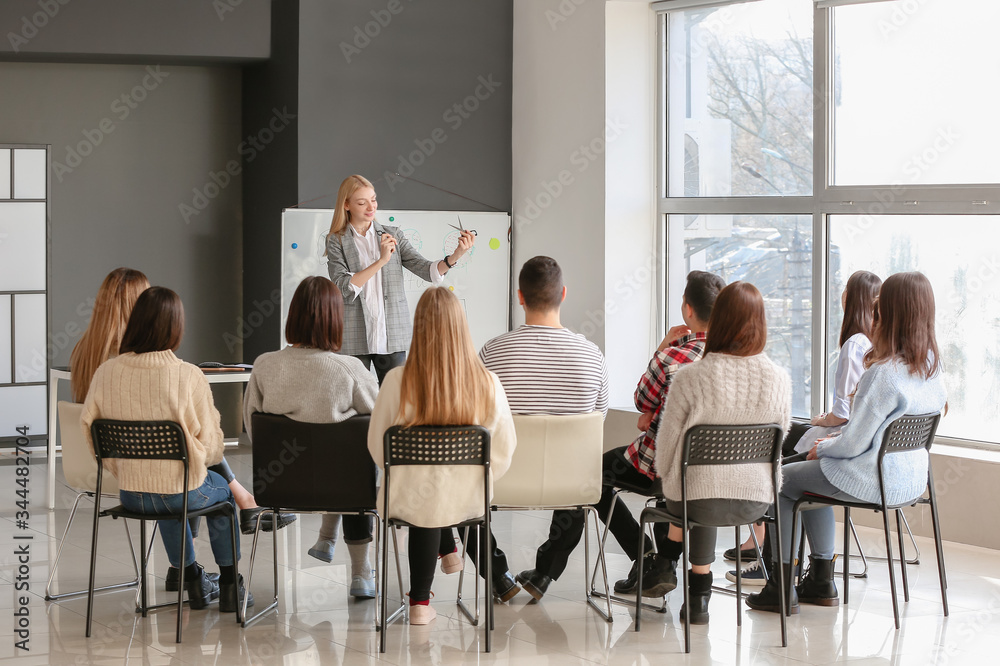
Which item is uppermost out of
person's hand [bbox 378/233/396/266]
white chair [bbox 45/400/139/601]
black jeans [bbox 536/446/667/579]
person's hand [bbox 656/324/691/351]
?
person's hand [bbox 378/233/396/266]

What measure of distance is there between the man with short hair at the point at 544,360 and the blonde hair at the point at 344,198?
4.61 feet

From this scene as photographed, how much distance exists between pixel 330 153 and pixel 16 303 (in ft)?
7.03

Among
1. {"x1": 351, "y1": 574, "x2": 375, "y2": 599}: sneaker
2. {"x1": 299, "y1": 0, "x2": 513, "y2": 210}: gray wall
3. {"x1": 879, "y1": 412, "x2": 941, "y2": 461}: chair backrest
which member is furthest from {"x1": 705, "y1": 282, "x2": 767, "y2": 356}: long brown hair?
{"x1": 299, "y1": 0, "x2": 513, "y2": 210}: gray wall

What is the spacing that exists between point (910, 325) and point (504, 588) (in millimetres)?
1667

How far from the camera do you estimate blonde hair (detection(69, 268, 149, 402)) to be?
383cm

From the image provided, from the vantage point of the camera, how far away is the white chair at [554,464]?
344 centimetres

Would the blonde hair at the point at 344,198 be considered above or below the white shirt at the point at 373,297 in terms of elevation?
above

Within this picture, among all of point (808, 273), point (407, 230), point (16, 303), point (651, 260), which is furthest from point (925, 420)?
point (16, 303)

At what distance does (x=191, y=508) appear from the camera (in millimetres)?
3498

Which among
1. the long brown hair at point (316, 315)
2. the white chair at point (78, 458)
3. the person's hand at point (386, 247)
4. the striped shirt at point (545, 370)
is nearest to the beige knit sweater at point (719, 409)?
the striped shirt at point (545, 370)

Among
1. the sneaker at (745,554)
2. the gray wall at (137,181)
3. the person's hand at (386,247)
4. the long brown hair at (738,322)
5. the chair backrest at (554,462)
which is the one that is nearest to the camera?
the long brown hair at (738,322)

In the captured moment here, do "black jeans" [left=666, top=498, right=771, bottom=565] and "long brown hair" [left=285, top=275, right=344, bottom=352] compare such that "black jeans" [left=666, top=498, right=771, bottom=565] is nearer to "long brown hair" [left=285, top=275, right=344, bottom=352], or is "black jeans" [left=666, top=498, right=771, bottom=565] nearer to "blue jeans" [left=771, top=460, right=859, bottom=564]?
"blue jeans" [left=771, top=460, right=859, bottom=564]

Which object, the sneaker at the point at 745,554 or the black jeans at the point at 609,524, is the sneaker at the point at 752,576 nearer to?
the sneaker at the point at 745,554

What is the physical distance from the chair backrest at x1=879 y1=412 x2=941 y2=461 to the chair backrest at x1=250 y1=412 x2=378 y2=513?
1.68 m
